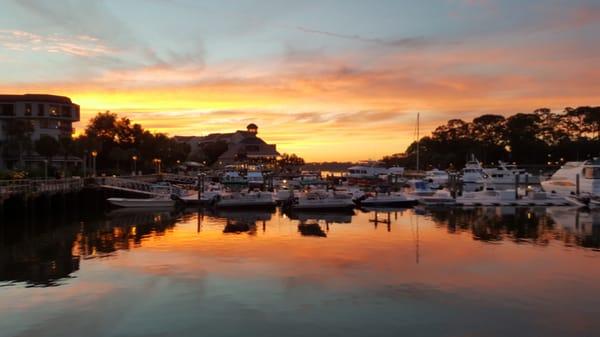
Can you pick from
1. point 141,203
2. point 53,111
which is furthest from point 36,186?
point 53,111

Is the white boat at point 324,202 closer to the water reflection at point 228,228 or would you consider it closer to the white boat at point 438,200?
the water reflection at point 228,228

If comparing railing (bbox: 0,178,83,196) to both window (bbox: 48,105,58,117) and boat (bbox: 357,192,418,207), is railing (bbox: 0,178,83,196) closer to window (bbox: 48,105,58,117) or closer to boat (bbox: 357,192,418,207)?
boat (bbox: 357,192,418,207)

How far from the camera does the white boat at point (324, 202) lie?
1777 inches

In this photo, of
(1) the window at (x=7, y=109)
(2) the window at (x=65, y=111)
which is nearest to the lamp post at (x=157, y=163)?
(2) the window at (x=65, y=111)

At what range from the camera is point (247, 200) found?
4684cm

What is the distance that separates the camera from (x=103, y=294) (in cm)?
1734

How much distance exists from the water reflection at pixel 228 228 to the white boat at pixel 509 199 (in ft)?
9.68

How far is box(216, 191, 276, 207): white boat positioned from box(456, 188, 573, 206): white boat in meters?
18.7

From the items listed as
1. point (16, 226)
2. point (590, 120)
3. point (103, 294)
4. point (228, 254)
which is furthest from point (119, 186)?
point (590, 120)

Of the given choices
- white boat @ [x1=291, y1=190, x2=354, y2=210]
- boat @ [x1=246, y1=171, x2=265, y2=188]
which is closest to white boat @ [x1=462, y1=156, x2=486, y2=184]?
boat @ [x1=246, y1=171, x2=265, y2=188]

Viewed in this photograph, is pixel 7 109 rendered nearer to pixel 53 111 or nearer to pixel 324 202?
pixel 53 111

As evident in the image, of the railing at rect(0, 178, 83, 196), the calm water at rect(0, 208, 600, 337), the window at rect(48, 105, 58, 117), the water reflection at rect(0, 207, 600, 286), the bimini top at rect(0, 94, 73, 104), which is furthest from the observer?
the window at rect(48, 105, 58, 117)

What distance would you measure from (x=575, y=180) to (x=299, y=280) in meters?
44.5

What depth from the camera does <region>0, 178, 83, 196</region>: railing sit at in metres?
36.3
